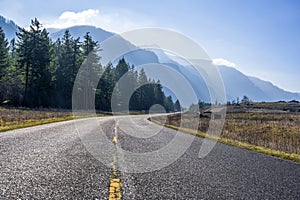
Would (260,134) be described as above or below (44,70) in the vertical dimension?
below

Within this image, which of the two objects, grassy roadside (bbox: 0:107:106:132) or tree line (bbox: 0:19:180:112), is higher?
tree line (bbox: 0:19:180:112)

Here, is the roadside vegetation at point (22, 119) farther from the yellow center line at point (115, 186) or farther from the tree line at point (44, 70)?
the tree line at point (44, 70)

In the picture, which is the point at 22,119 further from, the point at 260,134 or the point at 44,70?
the point at 44,70

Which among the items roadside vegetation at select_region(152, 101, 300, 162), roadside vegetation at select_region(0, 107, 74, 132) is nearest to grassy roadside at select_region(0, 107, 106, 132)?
roadside vegetation at select_region(0, 107, 74, 132)

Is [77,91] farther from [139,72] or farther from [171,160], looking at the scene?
[171,160]

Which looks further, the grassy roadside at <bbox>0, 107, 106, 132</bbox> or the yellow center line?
the grassy roadside at <bbox>0, 107, 106, 132</bbox>

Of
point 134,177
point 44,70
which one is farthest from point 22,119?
point 44,70

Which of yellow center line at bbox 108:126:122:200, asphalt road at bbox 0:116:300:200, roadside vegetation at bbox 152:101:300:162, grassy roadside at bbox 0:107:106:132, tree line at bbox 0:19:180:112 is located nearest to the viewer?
yellow center line at bbox 108:126:122:200

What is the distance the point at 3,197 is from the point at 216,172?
4.34 meters

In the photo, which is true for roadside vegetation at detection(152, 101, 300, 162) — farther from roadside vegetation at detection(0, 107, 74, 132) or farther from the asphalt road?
roadside vegetation at detection(0, 107, 74, 132)

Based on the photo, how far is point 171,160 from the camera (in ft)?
Answer: 25.2

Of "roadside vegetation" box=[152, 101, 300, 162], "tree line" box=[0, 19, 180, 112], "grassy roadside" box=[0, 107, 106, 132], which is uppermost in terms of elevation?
"tree line" box=[0, 19, 180, 112]

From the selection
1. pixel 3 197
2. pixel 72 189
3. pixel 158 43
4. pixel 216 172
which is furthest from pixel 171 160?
pixel 158 43

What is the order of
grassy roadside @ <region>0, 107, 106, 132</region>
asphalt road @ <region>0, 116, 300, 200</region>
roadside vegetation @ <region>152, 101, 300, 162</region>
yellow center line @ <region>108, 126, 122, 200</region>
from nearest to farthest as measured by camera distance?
yellow center line @ <region>108, 126, 122, 200</region> → asphalt road @ <region>0, 116, 300, 200</region> → roadside vegetation @ <region>152, 101, 300, 162</region> → grassy roadside @ <region>0, 107, 106, 132</region>
